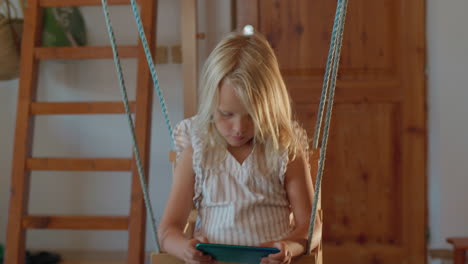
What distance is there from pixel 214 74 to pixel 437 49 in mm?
1435

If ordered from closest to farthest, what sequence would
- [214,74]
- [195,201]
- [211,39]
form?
[214,74]
[195,201]
[211,39]

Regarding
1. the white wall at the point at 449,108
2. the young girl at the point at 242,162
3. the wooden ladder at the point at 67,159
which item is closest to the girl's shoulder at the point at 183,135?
the young girl at the point at 242,162

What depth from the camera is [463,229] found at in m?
2.27

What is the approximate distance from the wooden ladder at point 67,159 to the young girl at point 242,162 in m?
0.79

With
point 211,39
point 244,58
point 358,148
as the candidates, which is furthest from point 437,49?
point 244,58

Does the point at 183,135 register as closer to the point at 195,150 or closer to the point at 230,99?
the point at 195,150

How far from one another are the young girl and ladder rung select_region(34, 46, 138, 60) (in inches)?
35.5

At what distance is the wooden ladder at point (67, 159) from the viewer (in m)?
1.98

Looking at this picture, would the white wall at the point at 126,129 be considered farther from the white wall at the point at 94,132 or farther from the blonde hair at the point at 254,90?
the blonde hair at the point at 254,90

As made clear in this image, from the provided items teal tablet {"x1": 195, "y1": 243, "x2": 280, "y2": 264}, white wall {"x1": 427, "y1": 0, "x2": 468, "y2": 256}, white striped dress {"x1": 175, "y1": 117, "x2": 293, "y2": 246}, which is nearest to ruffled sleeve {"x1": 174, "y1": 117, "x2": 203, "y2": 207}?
white striped dress {"x1": 175, "y1": 117, "x2": 293, "y2": 246}

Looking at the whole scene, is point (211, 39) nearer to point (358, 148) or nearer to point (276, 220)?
point (358, 148)

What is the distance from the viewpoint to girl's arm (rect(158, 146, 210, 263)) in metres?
1.10

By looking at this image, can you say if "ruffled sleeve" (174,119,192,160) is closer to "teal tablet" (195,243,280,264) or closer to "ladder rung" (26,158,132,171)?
"teal tablet" (195,243,280,264)

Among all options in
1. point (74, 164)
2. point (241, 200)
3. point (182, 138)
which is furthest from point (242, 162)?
point (74, 164)
